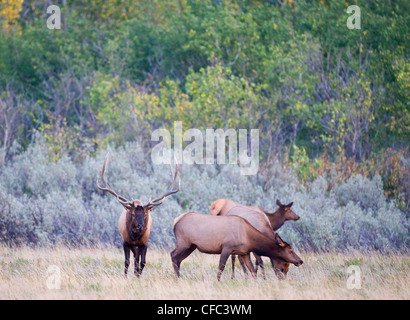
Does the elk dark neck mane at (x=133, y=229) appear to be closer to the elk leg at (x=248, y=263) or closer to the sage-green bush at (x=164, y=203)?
the elk leg at (x=248, y=263)

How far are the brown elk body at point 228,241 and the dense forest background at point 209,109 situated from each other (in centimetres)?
423

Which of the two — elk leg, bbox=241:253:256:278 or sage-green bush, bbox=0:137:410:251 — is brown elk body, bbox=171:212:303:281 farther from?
sage-green bush, bbox=0:137:410:251

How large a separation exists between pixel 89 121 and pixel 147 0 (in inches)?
418

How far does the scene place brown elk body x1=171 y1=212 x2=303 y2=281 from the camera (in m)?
11.3

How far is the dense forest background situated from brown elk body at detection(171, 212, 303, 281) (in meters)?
4.23

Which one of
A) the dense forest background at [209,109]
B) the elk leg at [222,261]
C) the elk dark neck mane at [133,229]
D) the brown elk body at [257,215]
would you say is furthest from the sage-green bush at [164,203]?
the elk leg at [222,261]

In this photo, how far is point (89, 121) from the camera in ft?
89.2

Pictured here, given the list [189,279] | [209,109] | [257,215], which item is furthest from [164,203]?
[189,279]

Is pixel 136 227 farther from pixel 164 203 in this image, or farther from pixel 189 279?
pixel 164 203

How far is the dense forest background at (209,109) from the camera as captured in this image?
17328 mm

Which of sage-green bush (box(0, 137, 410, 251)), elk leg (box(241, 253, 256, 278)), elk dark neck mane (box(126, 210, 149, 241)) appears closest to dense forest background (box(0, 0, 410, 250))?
sage-green bush (box(0, 137, 410, 251))

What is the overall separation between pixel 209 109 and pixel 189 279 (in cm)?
1301

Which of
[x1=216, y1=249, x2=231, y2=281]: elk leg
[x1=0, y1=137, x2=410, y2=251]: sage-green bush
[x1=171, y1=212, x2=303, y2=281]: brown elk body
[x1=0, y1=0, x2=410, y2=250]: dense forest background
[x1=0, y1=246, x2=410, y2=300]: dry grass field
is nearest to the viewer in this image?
[x1=0, y1=246, x2=410, y2=300]: dry grass field

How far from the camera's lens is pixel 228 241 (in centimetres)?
1128
